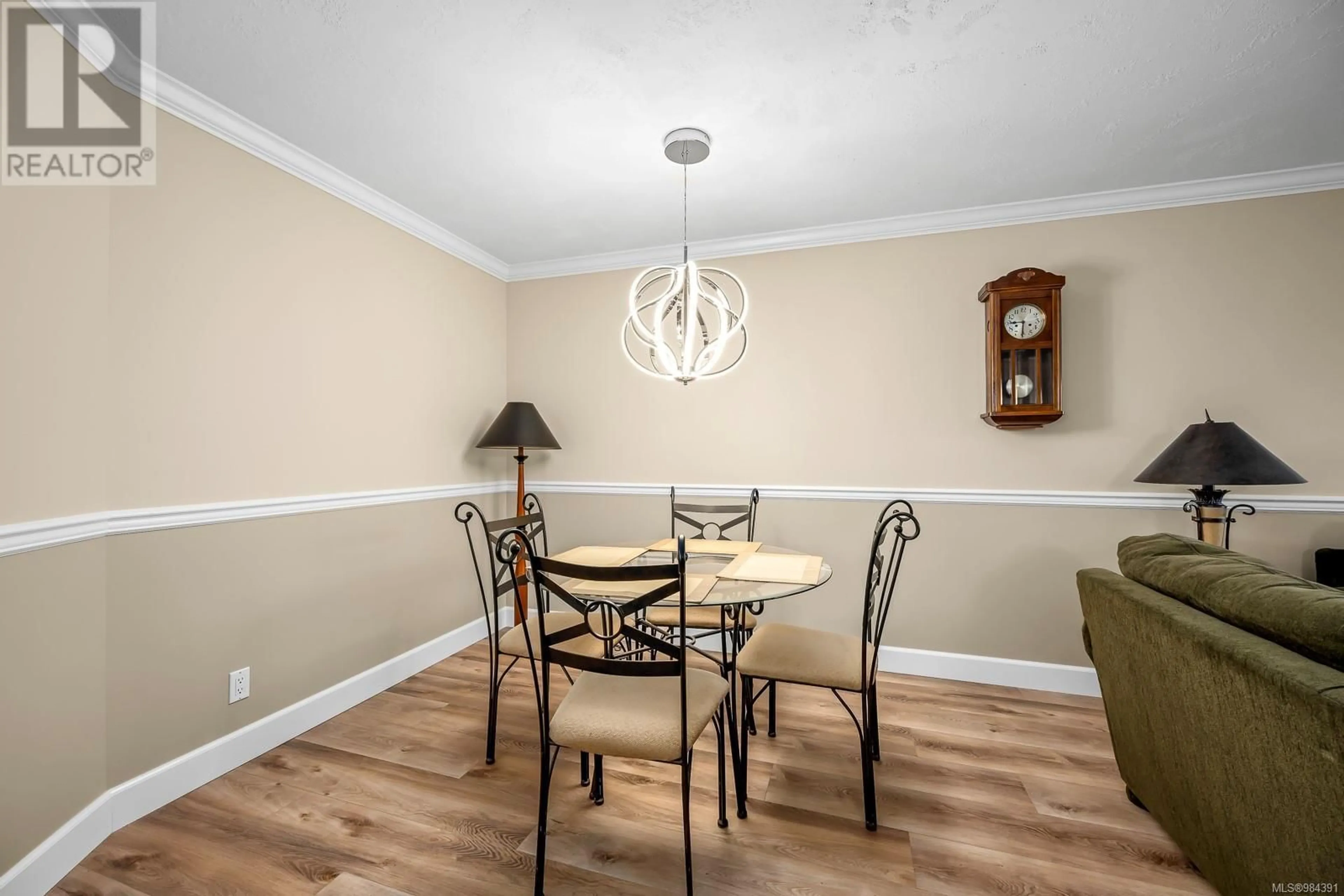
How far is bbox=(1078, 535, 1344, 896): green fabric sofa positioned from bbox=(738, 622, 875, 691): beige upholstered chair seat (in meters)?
0.77

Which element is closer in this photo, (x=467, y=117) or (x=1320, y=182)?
(x=467, y=117)

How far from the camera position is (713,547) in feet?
8.55

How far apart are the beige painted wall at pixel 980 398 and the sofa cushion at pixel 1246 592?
3.87 ft

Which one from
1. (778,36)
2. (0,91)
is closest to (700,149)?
(778,36)

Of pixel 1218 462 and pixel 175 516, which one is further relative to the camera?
pixel 1218 462

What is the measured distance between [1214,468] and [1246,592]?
4.10 feet

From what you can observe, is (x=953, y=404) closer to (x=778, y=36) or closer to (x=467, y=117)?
(x=778, y=36)

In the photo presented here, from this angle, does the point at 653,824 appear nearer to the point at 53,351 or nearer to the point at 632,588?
the point at 632,588

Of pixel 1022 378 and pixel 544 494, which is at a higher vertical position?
pixel 1022 378

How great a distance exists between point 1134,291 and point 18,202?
419 cm

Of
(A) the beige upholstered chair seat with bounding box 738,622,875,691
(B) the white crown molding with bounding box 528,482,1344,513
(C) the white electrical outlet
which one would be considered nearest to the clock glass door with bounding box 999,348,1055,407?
(B) the white crown molding with bounding box 528,482,1344,513

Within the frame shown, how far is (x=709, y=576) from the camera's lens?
2.03 metres

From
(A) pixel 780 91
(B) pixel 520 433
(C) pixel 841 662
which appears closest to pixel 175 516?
(B) pixel 520 433

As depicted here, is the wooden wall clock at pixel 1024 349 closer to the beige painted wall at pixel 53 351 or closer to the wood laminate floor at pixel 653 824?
the wood laminate floor at pixel 653 824
